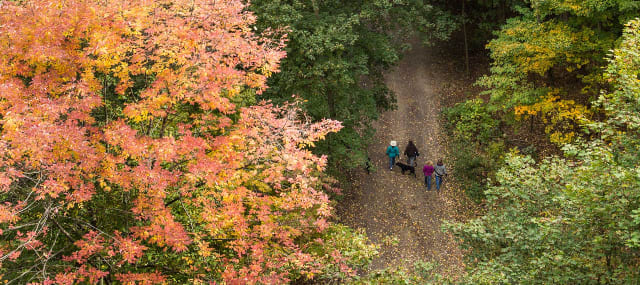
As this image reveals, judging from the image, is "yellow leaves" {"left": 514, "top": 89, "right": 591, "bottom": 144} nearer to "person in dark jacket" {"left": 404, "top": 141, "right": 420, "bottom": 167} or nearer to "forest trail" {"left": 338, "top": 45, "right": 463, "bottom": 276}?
"person in dark jacket" {"left": 404, "top": 141, "right": 420, "bottom": 167}

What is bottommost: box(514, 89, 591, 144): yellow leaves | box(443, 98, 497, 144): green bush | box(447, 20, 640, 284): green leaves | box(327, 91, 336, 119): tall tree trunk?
box(443, 98, 497, 144): green bush

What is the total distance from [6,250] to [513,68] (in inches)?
685

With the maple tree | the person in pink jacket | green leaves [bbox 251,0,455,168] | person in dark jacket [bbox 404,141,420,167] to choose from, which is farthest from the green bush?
the maple tree

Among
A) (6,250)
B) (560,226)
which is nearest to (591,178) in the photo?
(560,226)

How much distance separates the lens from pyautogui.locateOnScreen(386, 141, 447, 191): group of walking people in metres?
18.4

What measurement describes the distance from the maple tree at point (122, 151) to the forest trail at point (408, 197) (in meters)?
6.84

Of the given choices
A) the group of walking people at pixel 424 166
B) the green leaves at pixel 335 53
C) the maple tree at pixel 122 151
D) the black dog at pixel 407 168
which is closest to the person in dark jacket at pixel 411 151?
the group of walking people at pixel 424 166

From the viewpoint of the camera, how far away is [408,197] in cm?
1928

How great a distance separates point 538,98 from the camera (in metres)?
17.7

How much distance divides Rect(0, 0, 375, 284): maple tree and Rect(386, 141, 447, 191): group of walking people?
31.3 feet

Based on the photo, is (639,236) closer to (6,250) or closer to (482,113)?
(6,250)

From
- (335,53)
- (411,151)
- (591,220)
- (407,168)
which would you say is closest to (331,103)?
(335,53)

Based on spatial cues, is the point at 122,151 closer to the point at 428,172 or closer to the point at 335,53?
the point at 335,53

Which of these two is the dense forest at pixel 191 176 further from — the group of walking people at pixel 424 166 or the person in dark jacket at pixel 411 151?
the person in dark jacket at pixel 411 151
